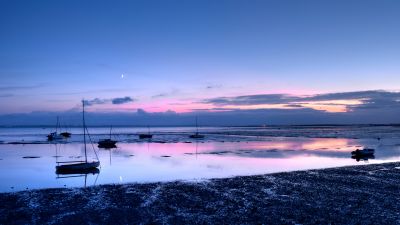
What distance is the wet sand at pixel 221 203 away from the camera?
18.1 meters

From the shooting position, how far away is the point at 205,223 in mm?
17297

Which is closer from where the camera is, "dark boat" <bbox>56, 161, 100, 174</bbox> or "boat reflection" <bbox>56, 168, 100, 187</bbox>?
"boat reflection" <bbox>56, 168, 100, 187</bbox>

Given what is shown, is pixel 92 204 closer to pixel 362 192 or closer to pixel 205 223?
pixel 205 223

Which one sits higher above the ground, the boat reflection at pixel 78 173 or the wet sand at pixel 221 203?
the wet sand at pixel 221 203

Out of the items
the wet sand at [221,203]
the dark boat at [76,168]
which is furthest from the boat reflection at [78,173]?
the wet sand at [221,203]

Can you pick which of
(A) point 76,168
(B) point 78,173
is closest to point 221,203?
(B) point 78,173

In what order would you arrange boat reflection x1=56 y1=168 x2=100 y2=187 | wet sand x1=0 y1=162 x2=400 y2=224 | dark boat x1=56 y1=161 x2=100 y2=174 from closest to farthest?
wet sand x1=0 y1=162 x2=400 y2=224
boat reflection x1=56 y1=168 x2=100 y2=187
dark boat x1=56 y1=161 x2=100 y2=174

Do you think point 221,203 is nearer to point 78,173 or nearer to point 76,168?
point 78,173

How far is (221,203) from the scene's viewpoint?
21391mm

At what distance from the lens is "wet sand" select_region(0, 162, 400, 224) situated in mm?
18062

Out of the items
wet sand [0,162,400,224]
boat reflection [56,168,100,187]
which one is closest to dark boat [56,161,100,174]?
boat reflection [56,168,100,187]

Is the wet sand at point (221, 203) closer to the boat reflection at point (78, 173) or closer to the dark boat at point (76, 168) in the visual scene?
the boat reflection at point (78, 173)

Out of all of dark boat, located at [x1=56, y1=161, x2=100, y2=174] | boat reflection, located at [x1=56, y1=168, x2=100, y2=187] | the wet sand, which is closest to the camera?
the wet sand

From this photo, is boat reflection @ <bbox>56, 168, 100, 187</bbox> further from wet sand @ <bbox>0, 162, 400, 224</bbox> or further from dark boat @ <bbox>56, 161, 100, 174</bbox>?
wet sand @ <bbox>0, 162, 400, 224</bbox>
